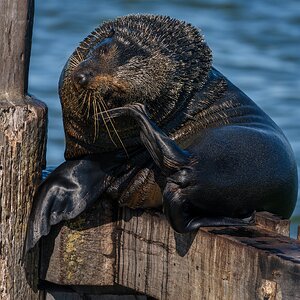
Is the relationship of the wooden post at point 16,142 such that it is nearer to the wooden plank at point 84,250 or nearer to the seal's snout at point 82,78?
the wooden plank at point 84,250

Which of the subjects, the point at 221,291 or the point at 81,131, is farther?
the point at 81,131

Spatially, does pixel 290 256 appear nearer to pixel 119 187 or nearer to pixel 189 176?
pixel 189 176

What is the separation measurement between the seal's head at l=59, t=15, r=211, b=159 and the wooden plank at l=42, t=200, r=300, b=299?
0.40 metres

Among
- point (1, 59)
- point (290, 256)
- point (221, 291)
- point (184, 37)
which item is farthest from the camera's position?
point (184, 37)

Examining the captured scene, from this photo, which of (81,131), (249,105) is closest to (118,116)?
(81,131)

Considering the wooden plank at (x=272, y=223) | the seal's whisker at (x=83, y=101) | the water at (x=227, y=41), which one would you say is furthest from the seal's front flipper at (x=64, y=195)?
the water at (x=227, y=41)

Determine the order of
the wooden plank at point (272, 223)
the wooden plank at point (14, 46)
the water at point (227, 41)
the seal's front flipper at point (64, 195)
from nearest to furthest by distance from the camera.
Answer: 1. the wooden plank at point (272, 223)
2. the wooden plank at point (14, 46)
3. the seal's front flipper at point (64, 195)
4. the water at point (227, 41)

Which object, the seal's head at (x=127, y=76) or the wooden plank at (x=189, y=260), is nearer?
the wooden plank at (x=189, y=260)

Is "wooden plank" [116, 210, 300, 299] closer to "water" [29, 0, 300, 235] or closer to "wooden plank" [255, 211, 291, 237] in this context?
"wooden plank" [255, 211, 291, 237]

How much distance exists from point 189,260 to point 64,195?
0.75 meters

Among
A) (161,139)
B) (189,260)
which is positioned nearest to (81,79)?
(161,139)

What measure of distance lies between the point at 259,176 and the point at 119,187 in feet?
2.20

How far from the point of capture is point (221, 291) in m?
4.99

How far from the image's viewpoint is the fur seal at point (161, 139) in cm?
531
